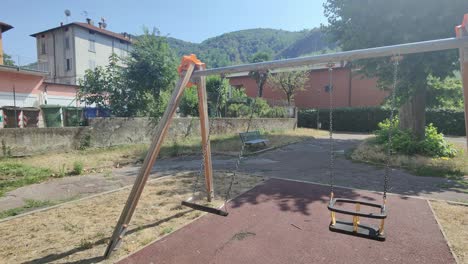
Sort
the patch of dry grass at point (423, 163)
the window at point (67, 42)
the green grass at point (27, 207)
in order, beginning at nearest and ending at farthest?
the green grass at point (27, 207)
the patch of dry grass at point (423, 163)
the window at point (67, 42)

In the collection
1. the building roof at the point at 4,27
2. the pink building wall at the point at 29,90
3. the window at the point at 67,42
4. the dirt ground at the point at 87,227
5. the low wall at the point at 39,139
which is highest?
the window at the point at 67,42

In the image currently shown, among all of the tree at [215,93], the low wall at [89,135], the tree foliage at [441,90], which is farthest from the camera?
the tree at [215,93]

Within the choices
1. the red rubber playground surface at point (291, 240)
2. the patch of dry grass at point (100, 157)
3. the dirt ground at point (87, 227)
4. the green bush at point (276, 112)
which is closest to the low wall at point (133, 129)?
the patch of dry grass at point (100, 157)

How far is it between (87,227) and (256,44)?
100 meters

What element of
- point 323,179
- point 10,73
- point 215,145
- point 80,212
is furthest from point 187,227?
point 10,73

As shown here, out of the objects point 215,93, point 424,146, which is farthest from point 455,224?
point 215,93

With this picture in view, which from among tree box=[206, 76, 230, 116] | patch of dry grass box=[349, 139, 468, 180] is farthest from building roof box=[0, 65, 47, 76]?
patch of dry grass box=[349, 139, 468, 180]

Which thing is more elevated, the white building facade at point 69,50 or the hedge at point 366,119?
the white building facade at point 69,50

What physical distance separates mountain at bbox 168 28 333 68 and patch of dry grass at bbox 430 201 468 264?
80.3 meters

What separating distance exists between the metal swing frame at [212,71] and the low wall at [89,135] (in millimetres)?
6795

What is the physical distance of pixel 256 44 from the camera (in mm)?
98750

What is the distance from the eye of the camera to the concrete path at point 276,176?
5789 mm

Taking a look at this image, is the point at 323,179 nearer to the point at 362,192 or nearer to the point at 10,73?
the point at 362,192

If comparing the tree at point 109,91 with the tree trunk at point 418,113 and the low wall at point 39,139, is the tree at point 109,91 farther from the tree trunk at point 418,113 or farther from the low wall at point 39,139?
the tree trunk at point 418,113
